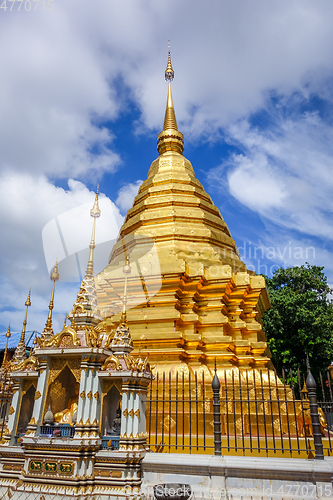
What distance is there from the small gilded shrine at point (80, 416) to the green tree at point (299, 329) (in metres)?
17.1

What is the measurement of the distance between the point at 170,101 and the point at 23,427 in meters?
20.1

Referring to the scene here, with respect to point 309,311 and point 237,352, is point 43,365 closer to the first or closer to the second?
point 237,352

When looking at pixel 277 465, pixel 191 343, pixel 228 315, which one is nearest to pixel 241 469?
pixel 277 465

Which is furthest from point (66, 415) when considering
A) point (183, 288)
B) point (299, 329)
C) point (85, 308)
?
point (299, 329)

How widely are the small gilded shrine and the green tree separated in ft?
56.0

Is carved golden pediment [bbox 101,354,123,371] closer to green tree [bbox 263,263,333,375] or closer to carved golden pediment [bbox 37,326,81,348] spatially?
carved golden pediment [bbox 37,326,81,348]

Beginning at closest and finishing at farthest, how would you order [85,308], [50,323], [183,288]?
1. [85,308]
2. [50,323]
3. [183,288]

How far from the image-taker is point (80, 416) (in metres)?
7.18

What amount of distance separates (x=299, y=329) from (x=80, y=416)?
18380 mm

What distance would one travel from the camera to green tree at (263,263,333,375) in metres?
22.5

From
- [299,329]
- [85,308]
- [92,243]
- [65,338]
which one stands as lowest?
[65,338]

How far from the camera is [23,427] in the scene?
8805mm

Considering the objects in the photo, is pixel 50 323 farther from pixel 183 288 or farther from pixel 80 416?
pixel 183 288

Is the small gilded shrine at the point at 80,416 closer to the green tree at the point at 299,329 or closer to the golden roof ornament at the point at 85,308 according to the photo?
the golden roof ornament at the point at 85,308
